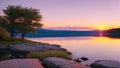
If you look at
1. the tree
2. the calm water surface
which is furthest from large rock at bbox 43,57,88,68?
the tree

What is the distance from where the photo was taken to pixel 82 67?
14453 millimetres

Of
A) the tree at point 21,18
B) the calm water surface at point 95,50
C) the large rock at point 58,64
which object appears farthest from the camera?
the tree at point 21,18

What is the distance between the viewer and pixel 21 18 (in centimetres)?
5709

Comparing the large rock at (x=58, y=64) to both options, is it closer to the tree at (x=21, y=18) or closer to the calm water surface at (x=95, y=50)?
the calm water surface at (x=95, y=50)

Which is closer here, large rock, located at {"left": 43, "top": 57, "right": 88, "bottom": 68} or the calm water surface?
large rock, located at {"left": 43, "top": 57, "right": 88, "bottom": 68}

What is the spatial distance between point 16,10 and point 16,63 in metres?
43.1

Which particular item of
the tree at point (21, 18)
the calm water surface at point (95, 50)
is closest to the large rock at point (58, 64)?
the calm water surface at point (95, 50)

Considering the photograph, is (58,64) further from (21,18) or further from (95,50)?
(21,18)

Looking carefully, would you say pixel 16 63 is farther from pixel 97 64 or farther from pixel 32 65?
pixel 97 64

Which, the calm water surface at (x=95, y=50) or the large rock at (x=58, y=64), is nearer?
the large rock at (x=58, y=64)

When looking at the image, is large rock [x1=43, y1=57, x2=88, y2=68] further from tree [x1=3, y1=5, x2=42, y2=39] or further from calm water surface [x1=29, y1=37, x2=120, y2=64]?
tree [x1=3, y1=5, x2=42, y2=39]

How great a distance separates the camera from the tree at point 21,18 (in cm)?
5619

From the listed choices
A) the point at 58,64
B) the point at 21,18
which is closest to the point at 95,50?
the point at 21,18

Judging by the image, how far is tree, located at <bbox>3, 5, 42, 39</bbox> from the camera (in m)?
56.2
